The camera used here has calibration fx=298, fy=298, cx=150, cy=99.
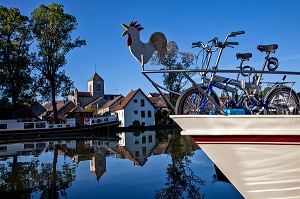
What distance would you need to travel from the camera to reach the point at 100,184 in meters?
7.96

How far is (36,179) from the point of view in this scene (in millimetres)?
8781

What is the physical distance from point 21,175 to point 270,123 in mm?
8356

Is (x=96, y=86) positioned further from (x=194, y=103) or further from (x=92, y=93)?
(x=194, y=103)

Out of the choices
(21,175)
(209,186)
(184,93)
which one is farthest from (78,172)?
(184,93)

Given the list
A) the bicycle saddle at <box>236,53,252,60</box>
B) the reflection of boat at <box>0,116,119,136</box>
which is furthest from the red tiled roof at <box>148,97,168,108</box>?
the bicycle saddle at <box>236,53,252,60</box>

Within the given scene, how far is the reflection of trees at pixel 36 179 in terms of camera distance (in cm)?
738

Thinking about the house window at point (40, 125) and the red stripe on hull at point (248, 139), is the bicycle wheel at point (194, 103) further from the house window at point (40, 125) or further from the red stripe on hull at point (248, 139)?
the house window at point (40, 125)

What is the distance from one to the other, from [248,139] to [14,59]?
103 ft

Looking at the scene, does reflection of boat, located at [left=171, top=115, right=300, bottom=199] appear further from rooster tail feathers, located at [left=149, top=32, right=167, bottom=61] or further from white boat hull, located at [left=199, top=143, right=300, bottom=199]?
rooster tail feathers, located at [left=149, top=32, right=167, bottom=61]

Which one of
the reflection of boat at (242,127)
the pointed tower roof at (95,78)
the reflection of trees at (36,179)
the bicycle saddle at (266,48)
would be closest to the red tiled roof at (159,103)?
the pointed tower roof at (95,78)

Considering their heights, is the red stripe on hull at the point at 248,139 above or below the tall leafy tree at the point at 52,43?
below

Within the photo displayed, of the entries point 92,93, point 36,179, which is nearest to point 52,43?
point 36,179

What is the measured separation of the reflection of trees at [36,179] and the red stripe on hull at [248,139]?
4.32 m

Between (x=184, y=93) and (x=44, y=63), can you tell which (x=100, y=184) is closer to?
(x=184, y=93)
